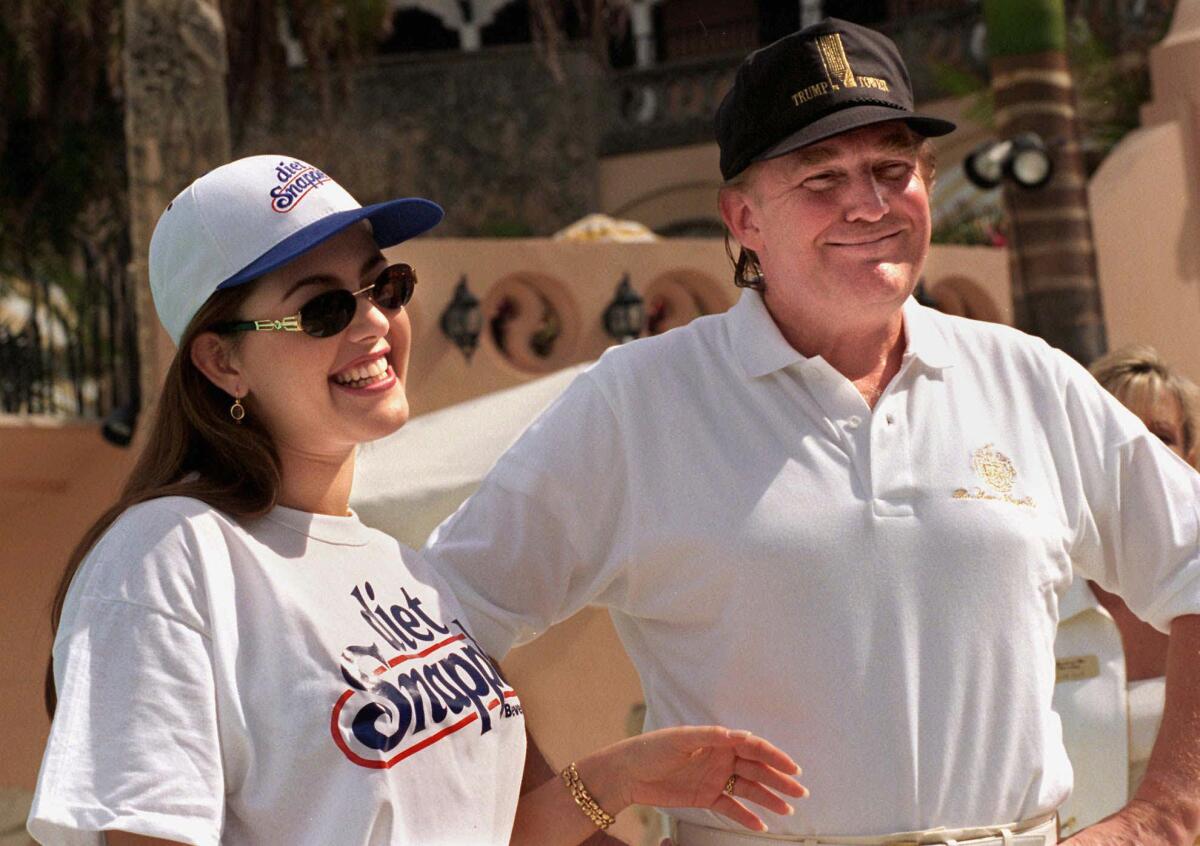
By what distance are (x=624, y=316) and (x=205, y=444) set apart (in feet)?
21.4

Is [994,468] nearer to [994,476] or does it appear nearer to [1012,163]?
[994,476]

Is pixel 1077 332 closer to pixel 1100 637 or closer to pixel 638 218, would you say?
pixel 1100 637

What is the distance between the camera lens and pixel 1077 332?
8891 millimetres

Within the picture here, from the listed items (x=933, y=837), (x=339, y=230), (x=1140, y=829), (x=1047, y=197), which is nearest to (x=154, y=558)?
(x=339, y=230)

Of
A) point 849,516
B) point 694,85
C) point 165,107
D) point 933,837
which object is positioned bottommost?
point 933,837

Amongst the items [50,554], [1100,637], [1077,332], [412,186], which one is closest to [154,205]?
[50,554]

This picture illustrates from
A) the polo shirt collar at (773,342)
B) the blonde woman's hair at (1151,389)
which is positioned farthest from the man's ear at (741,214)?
the blonde woman's hair at (1151,389)

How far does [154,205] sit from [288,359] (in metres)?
6.78

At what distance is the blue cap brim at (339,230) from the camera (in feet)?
7.38

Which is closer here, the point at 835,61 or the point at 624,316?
the point at 835,61

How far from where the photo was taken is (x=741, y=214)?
9.72ft

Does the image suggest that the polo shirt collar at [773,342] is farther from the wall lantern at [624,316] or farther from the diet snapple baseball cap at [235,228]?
the wall lantern at [624,316]

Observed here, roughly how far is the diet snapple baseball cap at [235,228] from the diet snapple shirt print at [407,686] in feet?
1.43

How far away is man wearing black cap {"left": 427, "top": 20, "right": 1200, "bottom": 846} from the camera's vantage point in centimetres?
257
